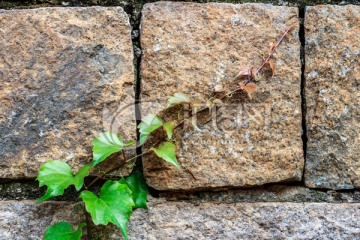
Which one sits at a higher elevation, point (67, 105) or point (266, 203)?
point (67, 105)

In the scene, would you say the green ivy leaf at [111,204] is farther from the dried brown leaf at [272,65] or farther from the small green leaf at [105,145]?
the dried brown leaf at [272,65]

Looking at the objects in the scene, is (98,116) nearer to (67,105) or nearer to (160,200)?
(67,105)

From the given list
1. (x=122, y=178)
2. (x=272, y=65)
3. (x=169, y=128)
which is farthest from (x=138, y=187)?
(x=272, y=65)

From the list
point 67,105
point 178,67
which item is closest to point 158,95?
point 178,67

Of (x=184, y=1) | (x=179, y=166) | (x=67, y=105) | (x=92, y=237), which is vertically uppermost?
(x=184, y=1)

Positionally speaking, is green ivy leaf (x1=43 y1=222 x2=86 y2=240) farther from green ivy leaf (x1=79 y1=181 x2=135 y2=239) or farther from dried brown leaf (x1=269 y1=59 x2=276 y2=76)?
dried brown leaf (x1=269 y1=59 x2=276 y2=76)
